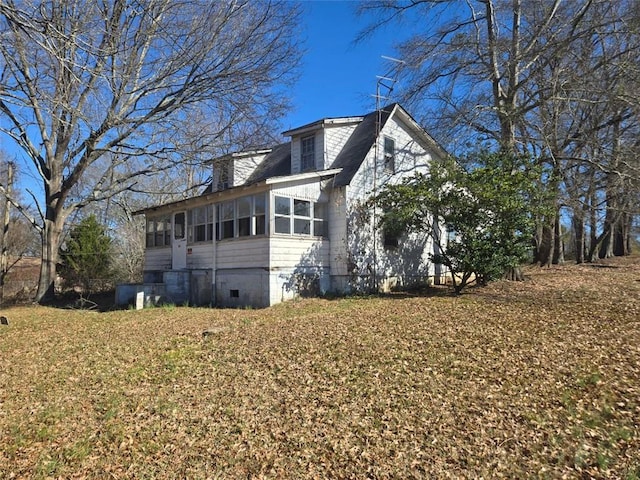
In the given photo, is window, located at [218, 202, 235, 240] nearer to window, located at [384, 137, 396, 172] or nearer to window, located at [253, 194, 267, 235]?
window, located at [253, 194, 267, 235]

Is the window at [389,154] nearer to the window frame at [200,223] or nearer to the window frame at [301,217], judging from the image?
the window frame at [301,217]

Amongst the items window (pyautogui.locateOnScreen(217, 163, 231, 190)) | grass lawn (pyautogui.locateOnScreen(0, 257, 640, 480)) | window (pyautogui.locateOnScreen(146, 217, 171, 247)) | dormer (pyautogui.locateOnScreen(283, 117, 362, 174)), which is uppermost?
dormer (pyautogui.locateOnScreen(283, 117, 362, 174))

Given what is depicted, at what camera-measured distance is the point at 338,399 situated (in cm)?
514

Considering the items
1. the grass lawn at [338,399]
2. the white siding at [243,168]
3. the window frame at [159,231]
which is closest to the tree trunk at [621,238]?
the grass lawn at [338,399]

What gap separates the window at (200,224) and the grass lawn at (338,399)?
6.51 metres

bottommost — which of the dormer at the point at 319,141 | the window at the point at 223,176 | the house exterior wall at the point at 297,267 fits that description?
the house exterior wall at the point at 297,267

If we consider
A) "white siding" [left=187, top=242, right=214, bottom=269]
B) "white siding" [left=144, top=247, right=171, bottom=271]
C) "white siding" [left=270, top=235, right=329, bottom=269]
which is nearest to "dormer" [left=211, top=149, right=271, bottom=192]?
"white siding" [left=187, top=242, right=214, bottom=269]

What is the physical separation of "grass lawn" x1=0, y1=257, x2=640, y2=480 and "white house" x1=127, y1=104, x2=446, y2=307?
426 centimetres

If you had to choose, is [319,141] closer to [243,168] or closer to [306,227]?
[306,227]

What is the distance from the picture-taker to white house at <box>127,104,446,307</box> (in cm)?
1284

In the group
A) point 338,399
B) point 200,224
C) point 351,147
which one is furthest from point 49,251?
point 338,399

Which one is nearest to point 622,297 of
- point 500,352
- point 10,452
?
point 500,352

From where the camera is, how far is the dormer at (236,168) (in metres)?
16.7

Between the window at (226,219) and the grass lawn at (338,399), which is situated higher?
the window at (226,219)
